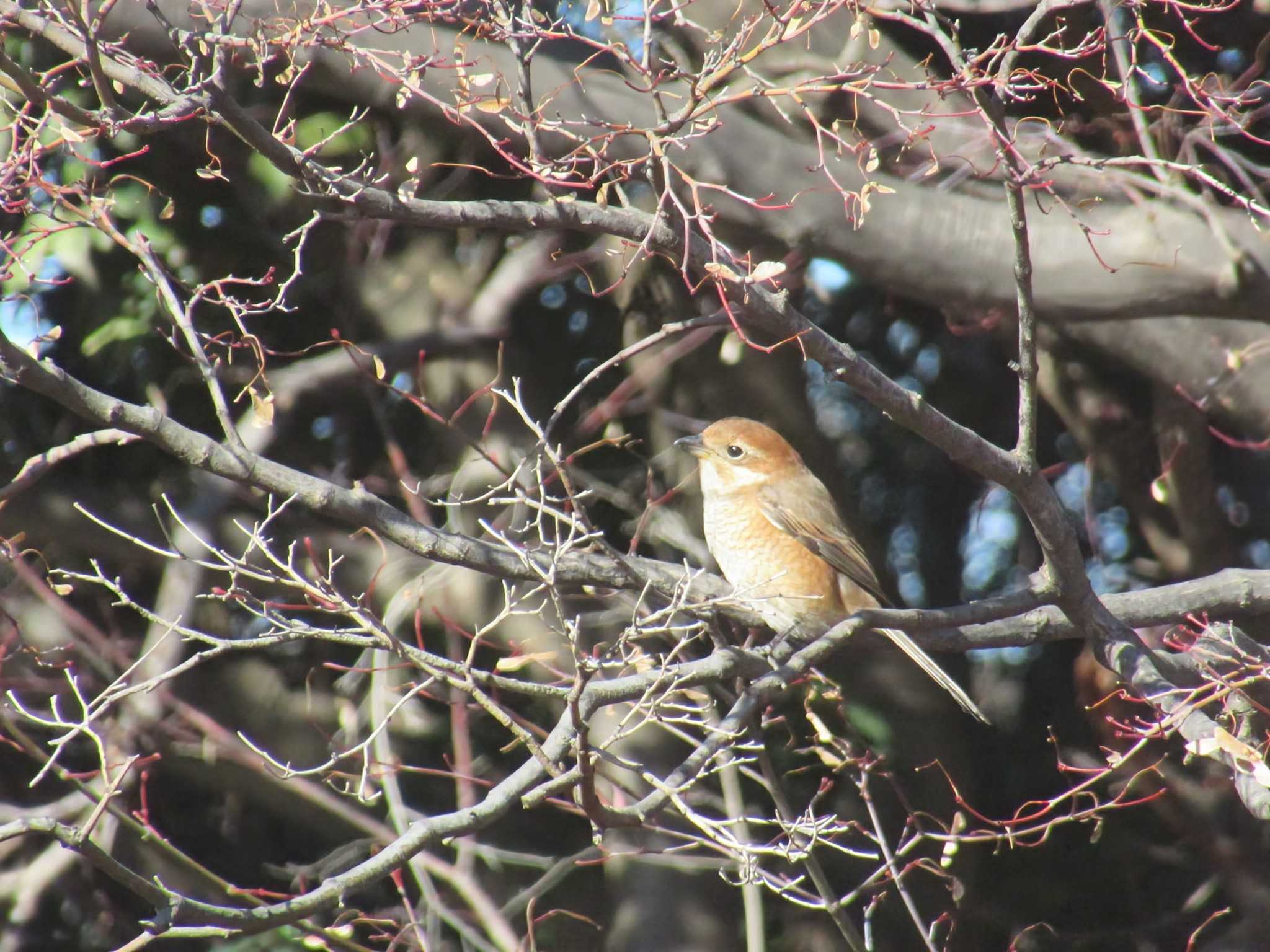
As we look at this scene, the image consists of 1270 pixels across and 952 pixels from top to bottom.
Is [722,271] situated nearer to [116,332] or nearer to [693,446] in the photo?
[693,446]

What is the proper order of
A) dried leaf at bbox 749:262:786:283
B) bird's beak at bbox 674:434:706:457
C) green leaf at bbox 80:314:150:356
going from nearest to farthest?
dried leaf at bbox 749:262:786:283, green leaf at bbox 80:314:150:356, bird's beak at bbox 674:434:706:457

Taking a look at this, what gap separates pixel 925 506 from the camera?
19.1ft

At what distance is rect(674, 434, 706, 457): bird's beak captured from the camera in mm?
4711

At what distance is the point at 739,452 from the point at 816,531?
44cm

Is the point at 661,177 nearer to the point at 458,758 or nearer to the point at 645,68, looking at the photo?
the point at 645,68

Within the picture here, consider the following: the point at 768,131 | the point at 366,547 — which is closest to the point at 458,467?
the point at 366,547

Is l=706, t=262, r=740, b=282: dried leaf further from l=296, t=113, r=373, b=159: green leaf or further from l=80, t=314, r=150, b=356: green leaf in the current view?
l=80, t=314, r=150, b=356: green leaf

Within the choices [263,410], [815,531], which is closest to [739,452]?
[815,531]

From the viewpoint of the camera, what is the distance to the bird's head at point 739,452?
186 inches

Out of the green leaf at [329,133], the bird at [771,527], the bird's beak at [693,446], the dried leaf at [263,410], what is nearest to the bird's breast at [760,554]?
the bird at [771,527]

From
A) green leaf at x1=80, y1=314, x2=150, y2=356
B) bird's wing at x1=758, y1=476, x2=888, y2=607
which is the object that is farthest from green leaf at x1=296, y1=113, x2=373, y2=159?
bird's wing at x1=758, y1=476, x2=888, y2=607

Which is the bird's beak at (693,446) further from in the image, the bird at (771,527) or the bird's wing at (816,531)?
the bird's wing at (816,531)

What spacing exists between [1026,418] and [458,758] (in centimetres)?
247

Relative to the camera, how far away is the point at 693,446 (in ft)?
15.5
